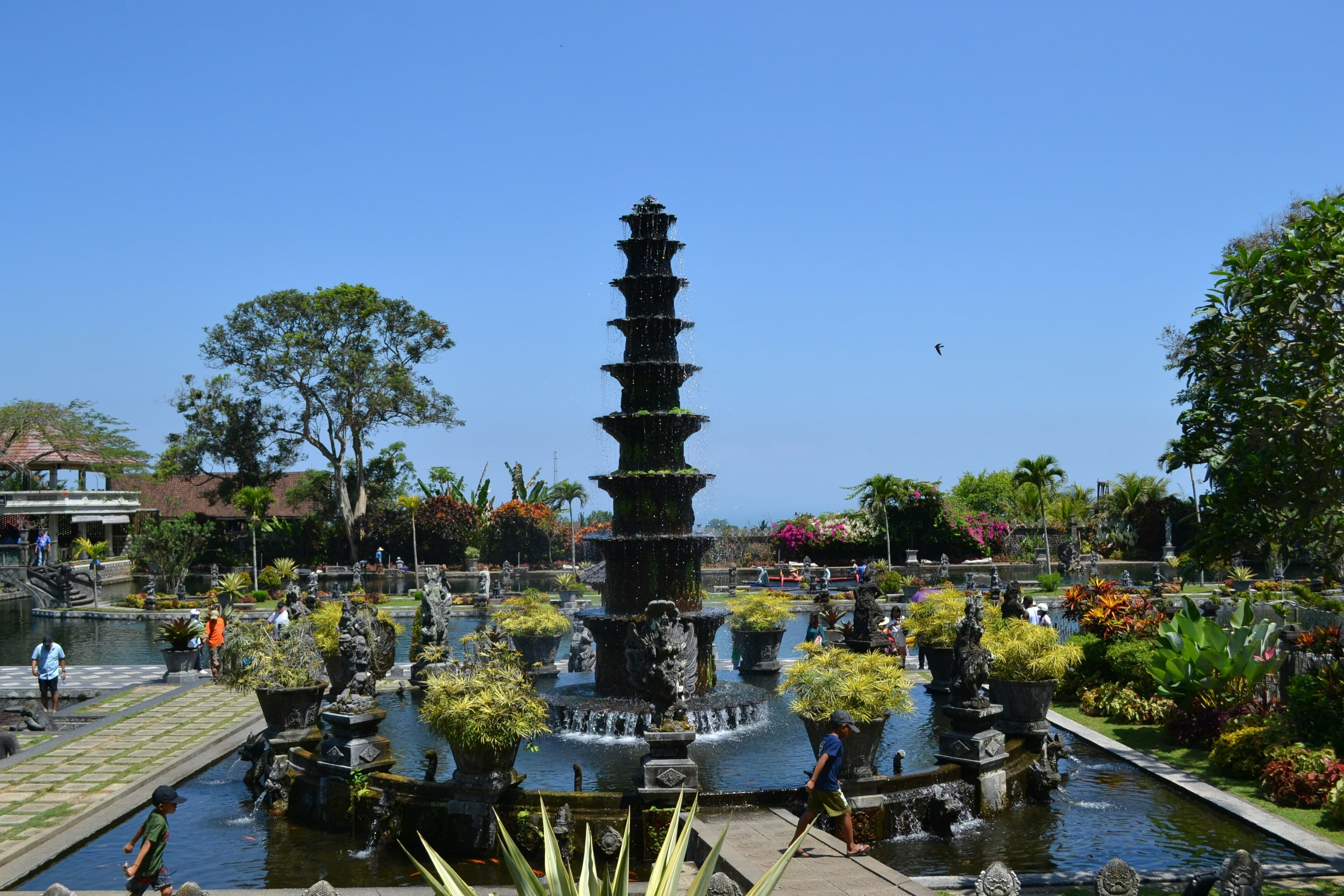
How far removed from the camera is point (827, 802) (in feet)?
35.0

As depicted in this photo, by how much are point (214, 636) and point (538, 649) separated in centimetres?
717

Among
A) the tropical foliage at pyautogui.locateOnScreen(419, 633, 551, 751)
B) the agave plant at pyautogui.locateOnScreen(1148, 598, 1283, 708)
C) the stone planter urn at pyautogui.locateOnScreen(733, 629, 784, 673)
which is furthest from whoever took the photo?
the stone planter urn at pyautogui.locateOnScreen(733, 629, 784, 673)

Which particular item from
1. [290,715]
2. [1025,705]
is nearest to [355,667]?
[290,715]

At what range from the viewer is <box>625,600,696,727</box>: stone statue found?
13.2 metres

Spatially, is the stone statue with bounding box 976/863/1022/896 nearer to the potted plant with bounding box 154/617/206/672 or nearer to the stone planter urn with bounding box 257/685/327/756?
the stone planter urn with bounding box 257/685/327/756

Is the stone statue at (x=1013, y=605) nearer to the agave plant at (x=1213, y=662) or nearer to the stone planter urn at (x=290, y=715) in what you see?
the agave plant at (x=1213, y=662)

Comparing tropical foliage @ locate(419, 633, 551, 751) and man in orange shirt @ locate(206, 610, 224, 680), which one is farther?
man in orange shirt @ locate(206, 610, 224, 680)

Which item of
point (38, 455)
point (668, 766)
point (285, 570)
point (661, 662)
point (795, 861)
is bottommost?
point (795, 861)

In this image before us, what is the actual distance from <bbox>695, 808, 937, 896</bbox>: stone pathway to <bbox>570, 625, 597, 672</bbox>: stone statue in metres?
12.4

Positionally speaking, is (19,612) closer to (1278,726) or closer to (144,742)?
(144,742)

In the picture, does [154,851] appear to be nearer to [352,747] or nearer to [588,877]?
[352,747]

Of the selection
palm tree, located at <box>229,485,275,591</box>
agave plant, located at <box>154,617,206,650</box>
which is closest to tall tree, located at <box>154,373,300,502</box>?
palm tree, located at <box>229,485,275,591</box>

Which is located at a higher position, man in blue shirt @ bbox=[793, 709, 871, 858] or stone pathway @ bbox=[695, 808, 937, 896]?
man in blue shirt @ bbox=[793, 709, 871, 858]

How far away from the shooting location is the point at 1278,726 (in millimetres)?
14406
